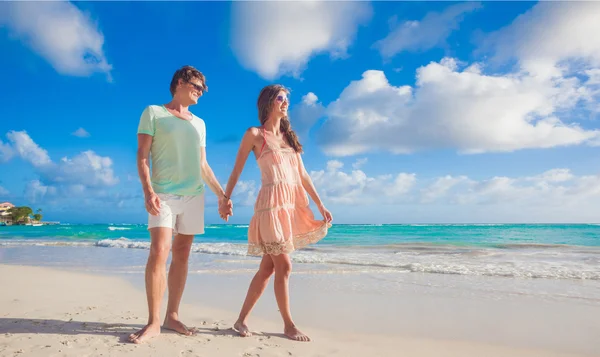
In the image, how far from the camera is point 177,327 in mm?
3402

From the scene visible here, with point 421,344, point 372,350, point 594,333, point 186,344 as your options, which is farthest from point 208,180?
point 594,333

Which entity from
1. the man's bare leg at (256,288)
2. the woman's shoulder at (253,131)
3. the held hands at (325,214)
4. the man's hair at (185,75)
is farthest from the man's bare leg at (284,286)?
the man's hair at (185,75)

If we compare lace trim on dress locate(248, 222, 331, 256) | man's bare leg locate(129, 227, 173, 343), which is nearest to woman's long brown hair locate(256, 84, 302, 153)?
lace trim on dress locate(248, 222, 331, 256)

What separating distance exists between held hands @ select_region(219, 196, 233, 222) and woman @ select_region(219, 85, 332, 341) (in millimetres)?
13

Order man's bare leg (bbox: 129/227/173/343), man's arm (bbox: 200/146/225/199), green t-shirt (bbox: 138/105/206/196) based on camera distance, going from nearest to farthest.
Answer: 1. man's bare leg (bbox: 129/227/173/343)
2. green t-shirt (bbox: 138/105/206/196)
3. man's arm (bbox: 200/146/225/199)

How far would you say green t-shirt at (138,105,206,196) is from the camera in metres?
3.26

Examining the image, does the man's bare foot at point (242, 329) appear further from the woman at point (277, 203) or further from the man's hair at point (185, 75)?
the man's hair at point (185, 75)

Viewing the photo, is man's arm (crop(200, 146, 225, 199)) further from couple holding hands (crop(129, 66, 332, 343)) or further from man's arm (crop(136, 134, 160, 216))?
man's arm (crop(136, 134, 160, 216))

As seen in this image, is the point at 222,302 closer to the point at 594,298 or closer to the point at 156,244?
the point at 156,244

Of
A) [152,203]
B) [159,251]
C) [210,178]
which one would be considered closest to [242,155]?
[210,178]

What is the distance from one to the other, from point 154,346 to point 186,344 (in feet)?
0.77

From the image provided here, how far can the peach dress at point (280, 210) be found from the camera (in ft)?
10.8

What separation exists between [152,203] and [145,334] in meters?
1.00

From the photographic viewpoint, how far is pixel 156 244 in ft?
10.3
